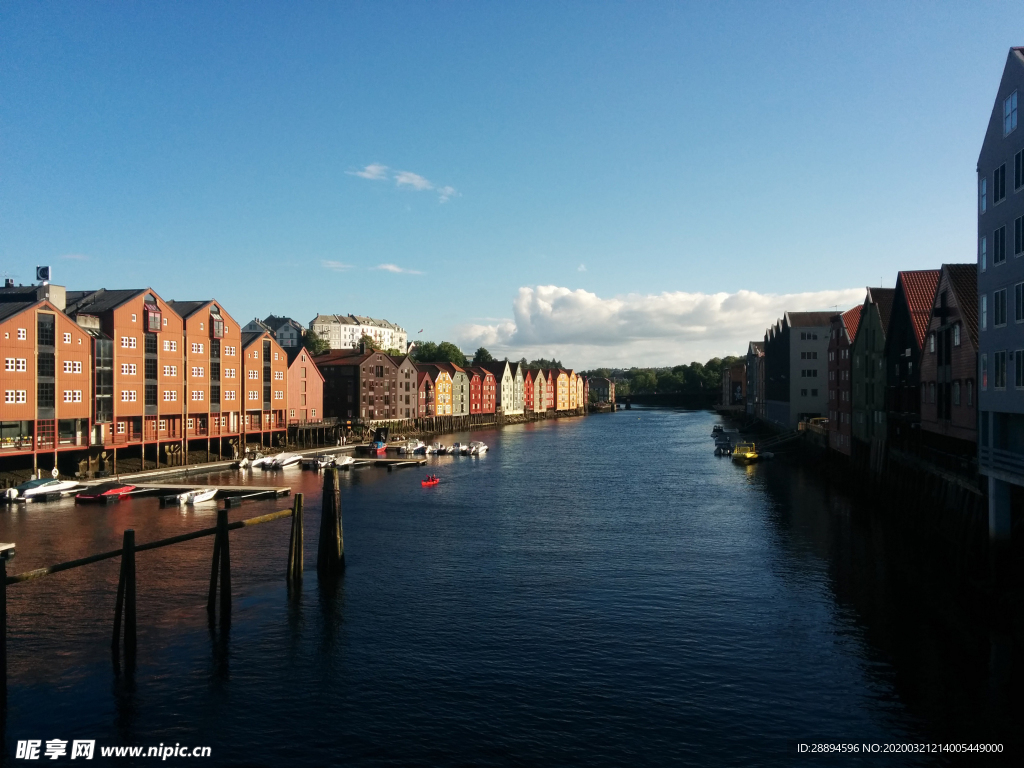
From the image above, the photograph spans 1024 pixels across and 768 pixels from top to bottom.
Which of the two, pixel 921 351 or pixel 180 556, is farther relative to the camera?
pixel 921 351

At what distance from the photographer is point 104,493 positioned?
6181cm

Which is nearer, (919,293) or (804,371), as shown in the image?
(919,293)

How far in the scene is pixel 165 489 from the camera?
65750 millimetres

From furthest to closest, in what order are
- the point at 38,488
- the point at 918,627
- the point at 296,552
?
1. the point at 38,488
2. the point at 296,552
3. the point at 918,627

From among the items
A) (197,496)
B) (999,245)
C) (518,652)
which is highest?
(999,245)

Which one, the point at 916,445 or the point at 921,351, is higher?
the point at 921,351

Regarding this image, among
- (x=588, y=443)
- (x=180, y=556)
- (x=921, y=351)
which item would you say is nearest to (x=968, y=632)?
(x=921, y=351)

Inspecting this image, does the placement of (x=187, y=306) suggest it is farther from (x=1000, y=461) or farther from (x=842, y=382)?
(x=1000, y=461)

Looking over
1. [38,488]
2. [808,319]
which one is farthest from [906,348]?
[38,488]

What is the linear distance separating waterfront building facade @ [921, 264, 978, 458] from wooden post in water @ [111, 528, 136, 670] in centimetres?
3813

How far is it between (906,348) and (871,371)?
39.4 ft

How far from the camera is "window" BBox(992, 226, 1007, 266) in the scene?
32.0 meters

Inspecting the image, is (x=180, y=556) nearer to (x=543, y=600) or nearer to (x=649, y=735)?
(x=543, y=600)

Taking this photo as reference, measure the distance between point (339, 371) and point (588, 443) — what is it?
45847 mm
